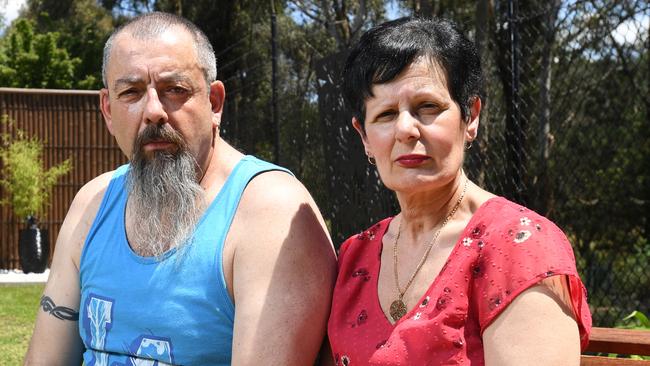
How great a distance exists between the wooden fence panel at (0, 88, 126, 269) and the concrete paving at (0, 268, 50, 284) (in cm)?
23

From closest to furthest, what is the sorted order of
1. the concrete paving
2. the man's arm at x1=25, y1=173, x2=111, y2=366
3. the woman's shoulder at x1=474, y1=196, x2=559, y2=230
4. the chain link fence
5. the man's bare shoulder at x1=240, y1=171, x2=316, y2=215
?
the woman's shoulder at x1=474, y1=196, x2=559, y2=230
the man's bare shoulder at x1=240, y1=171, x2=316, y2=215
the man's arm at x1=25, y1=173, x2=111, y2=366
the chain link fence
the concrete paving

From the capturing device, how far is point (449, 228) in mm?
2037

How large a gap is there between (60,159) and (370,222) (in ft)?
28.0

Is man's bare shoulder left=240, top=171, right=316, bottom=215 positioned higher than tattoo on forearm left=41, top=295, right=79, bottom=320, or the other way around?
man's bare shoulder left=240, top=171, right=316, bottom=215

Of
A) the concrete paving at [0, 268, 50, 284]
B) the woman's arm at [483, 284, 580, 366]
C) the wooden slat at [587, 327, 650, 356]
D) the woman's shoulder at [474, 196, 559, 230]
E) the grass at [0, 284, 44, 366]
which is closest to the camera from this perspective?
the woman's arm at [483, 284, 580, 366]

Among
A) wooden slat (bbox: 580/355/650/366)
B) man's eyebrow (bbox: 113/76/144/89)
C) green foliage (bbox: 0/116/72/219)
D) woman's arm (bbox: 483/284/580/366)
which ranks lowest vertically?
green foliage (bbox: 0/116/72/219)

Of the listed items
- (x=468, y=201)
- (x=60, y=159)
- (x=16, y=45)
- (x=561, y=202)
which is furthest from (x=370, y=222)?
(x=16, y=45)

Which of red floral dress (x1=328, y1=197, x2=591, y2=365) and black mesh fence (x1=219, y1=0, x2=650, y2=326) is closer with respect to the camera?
red floral dress (x1=328, y1=197, x2=591, y2=365)

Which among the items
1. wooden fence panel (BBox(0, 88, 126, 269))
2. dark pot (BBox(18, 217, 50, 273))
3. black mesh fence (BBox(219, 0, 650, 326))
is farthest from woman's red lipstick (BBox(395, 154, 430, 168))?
wooden fence panel (BBox(0, 88, 126, 269))

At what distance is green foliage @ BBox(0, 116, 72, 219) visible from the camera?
11570mm

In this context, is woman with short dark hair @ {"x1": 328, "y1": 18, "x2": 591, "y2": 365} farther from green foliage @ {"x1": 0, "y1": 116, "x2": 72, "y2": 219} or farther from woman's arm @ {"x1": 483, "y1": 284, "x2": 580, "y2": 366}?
green foliage @ {"x1": 0, "y1": 116, "x2": 72, "y2": 219}

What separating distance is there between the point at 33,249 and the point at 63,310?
9.50 m

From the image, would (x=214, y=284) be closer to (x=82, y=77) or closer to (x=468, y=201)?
(x=468, y=201)

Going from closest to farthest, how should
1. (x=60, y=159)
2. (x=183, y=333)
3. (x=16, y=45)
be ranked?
(x=183, y=333), (x=60, y=159), (x=16, y=45)
